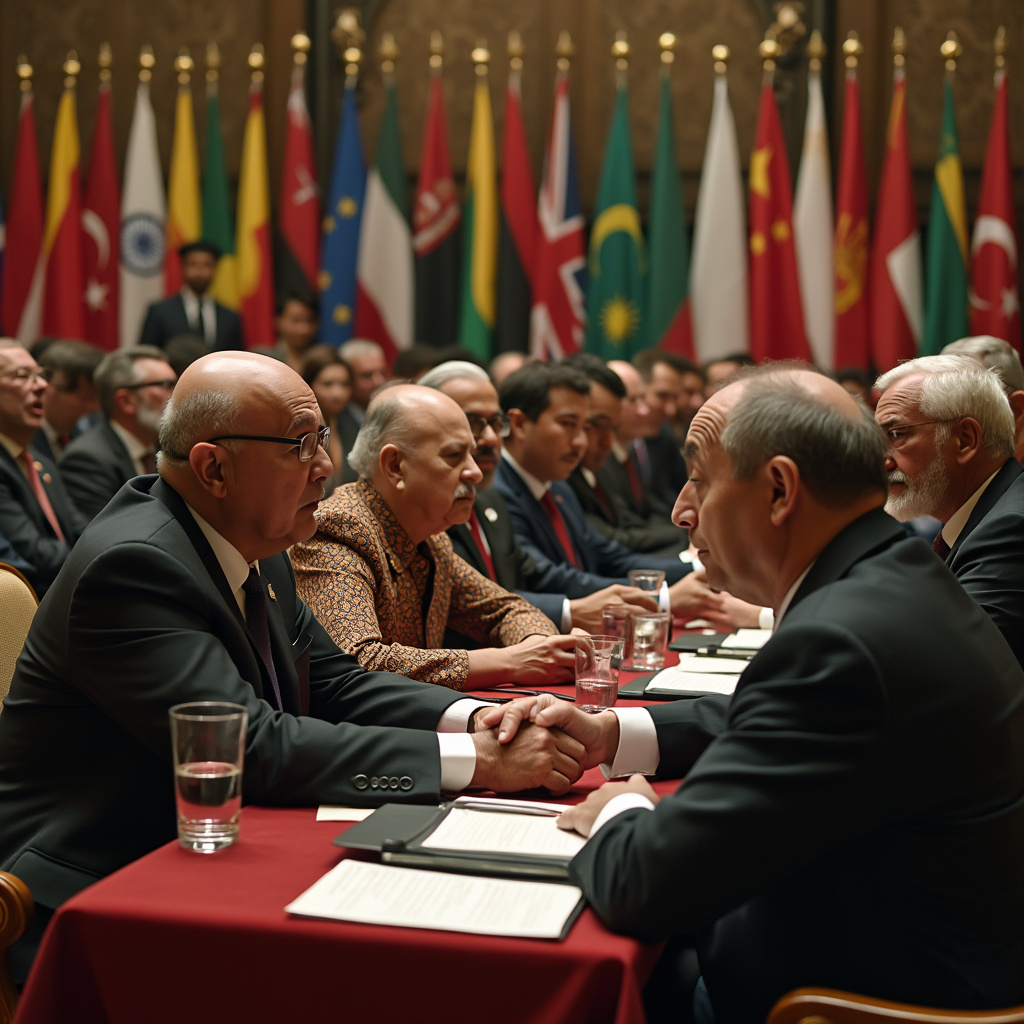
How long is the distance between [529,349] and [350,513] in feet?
16.6

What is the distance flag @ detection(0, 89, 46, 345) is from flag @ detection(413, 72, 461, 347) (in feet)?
8.04

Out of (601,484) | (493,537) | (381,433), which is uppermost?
(381,433)

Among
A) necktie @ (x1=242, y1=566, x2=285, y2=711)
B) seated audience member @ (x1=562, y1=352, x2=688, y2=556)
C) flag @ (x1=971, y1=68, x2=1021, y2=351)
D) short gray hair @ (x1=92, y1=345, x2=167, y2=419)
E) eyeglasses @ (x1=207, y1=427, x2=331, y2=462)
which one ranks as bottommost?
seated audience member @ (x1=562, y1=352, x2=688, y2=556)

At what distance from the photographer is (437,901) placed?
4.20ft

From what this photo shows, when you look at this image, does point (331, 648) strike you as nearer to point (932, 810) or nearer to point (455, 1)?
point (932, 810)

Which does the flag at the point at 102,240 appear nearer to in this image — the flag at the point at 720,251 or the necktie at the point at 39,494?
the necktie at the point at 39,494

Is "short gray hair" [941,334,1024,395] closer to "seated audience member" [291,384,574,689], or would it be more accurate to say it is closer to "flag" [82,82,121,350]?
"seated audience member" [291,384,574,689]

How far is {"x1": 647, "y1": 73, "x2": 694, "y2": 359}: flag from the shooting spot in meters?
7.34

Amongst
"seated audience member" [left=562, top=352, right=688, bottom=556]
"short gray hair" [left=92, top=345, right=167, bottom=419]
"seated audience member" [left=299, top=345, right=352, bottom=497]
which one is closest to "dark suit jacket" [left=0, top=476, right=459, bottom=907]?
"seated audience member" [left=562, top=352, right=688, bottom=556]

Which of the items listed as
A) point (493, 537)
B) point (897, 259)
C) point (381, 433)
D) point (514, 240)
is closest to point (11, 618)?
point (381, 433)

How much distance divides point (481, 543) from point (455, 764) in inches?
71.7

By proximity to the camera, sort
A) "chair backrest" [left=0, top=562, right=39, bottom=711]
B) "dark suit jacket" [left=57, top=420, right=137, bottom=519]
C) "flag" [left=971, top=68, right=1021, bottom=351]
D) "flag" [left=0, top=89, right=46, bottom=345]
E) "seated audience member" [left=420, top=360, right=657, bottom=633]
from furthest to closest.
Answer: "flag" [left=0, top=89, right=46, bottom=345] < "flag" [left=971, top=68, right=1021, bottom=351] < "dark suit jacket" [left=57, top=420, right=137, bottom=519] < "seated audience member" [left=420, top=360, right=657, bottom=633] < "chair backrest" [left=0, top=562, right=39, bottom=711]

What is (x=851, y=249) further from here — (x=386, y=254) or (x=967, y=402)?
(x=967, y=402)

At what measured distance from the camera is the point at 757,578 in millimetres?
1479
